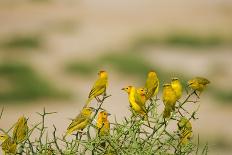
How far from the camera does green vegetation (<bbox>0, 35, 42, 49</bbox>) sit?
44.7 feet

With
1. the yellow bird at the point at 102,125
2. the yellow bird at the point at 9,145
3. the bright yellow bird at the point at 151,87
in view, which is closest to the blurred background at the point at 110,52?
the bright yellow bird at the point at 151,87

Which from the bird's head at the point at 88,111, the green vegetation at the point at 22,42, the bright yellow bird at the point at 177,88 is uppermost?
the green vegetation at the point at 22,42

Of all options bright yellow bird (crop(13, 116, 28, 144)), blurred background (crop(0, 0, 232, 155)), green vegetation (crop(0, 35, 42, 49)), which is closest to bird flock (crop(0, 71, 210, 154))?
bright yellow bird (crop(13, 116, 28, 144))

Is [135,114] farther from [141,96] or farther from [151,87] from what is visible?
[151,87]

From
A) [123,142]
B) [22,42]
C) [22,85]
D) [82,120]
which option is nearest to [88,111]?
[82,120]

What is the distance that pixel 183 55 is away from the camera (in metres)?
13.1

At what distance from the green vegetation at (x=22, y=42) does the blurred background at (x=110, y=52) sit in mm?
15

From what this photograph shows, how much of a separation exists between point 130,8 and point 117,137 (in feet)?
47.0

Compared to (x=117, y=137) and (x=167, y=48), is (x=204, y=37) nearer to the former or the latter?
(x=167, y=48)

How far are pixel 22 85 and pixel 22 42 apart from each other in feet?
7.34

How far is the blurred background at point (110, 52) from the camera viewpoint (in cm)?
1082

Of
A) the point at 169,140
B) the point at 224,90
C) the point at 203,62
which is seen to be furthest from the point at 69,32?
the point at 169,140

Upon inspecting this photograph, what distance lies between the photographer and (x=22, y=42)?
13.8 metres

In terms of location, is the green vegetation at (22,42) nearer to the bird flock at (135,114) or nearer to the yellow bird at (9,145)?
the bird flock at (135,114)
